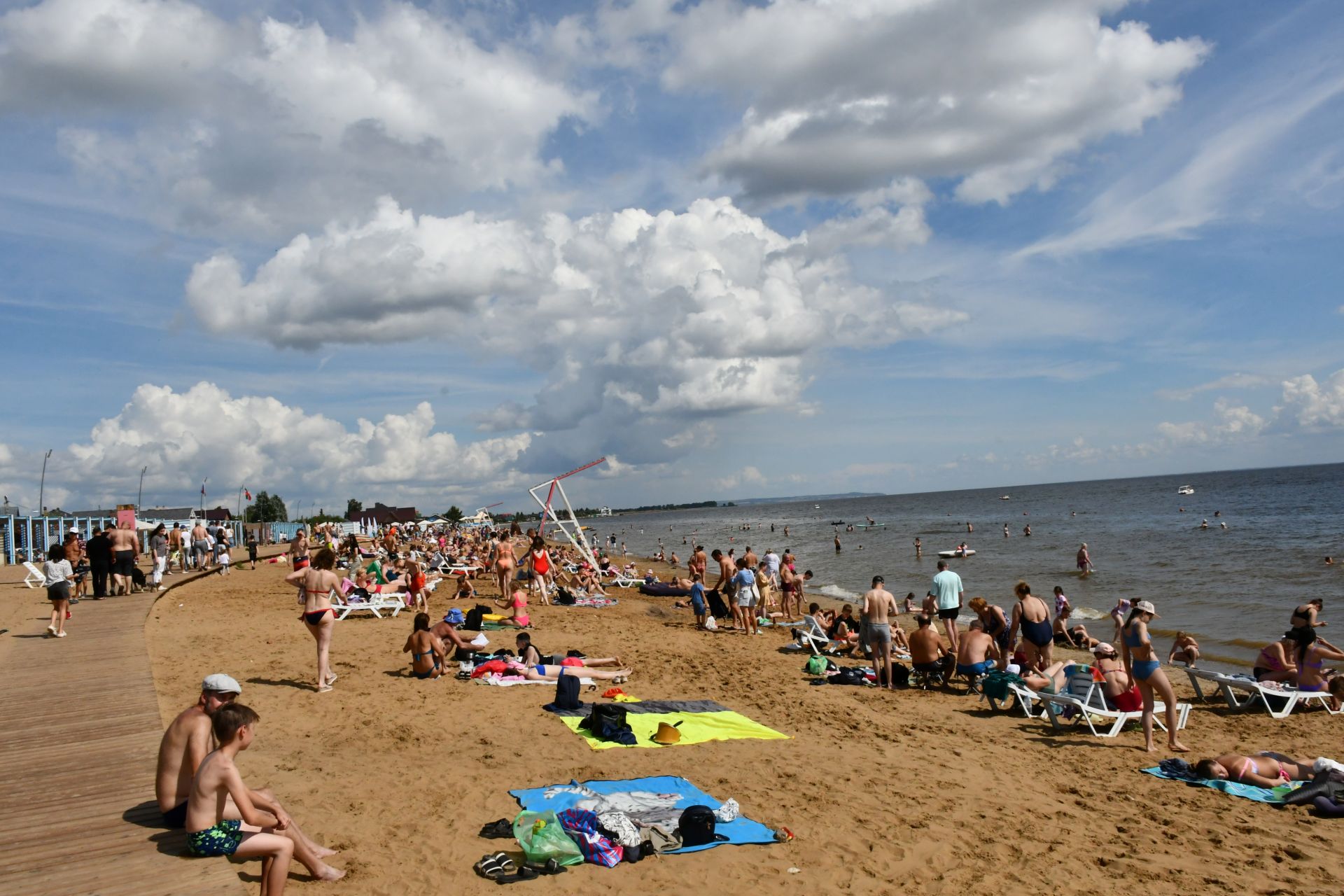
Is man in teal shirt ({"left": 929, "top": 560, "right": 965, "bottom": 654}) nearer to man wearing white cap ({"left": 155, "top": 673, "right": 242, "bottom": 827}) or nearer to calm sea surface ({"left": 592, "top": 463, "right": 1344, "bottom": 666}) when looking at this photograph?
calm sea surface ({"left": 592, "top": 463, "right": 1344, "bottom": 666})

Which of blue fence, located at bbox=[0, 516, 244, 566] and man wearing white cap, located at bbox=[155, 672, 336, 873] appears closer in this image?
man wearing white cap, located at bbox=[155, 672, 336, 873]

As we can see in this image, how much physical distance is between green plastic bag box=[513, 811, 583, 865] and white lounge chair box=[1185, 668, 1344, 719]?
325 inches

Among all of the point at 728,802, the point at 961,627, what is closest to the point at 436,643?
the point at 728,802

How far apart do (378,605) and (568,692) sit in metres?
7.84

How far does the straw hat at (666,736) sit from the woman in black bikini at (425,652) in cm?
346

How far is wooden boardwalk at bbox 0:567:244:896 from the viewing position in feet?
13.1

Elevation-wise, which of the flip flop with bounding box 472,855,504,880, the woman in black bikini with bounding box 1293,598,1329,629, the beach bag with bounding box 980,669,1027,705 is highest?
the woman in black bikini with bounding box 1293,598,1329,629

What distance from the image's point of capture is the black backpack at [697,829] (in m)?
5.28

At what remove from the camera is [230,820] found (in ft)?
14.2

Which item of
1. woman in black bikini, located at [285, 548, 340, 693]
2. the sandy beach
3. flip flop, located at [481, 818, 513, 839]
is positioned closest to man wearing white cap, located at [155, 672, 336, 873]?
the sandy beach

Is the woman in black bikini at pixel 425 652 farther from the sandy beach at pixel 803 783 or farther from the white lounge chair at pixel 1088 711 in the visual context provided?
the white lounge chair at pixel 1088 711

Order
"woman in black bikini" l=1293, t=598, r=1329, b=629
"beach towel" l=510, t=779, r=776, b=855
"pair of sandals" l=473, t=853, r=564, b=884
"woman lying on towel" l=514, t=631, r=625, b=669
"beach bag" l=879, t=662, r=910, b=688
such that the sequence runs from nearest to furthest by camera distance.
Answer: "pair of sandals" l=473, t=853, r=564, b=884
"beach towel" l=510, t=779, r=776, b=855
"woman in black bikini" l=1293, t=598, r=1329, b=629
"woman lying on towel" l=514, t=631, r=625, b=669
"beach bag" l=879, t=662, r=910, b=688

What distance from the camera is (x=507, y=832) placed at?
5.27m

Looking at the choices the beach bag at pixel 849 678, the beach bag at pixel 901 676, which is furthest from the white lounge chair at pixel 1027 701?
the beach bag at pixel 849 678
